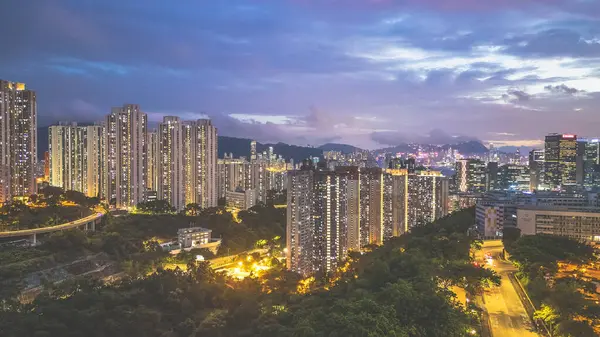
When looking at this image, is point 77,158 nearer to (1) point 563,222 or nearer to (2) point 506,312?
(1) point 563,222

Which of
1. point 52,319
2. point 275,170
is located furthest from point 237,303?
point 275,170

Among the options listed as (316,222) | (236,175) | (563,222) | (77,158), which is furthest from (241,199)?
(563,222)

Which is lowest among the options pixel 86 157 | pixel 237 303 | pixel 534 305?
pixel 237 303

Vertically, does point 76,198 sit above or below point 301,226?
above

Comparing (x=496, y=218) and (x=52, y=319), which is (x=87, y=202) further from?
(x=496, y=218)

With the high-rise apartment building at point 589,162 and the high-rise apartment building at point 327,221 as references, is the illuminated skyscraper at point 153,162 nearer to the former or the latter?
the high-rise apartment building at point 327,221

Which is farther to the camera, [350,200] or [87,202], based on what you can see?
[87,202]

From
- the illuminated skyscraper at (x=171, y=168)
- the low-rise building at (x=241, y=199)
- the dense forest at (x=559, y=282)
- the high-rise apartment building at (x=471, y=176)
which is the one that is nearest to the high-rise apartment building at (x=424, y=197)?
the dense forest at (x=559, y=282)

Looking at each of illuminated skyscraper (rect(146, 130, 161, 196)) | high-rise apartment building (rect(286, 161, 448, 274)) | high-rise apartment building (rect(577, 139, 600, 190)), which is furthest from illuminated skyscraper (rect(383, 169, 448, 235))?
high-rise apartment building (rect(577, 139, 600, 190))
